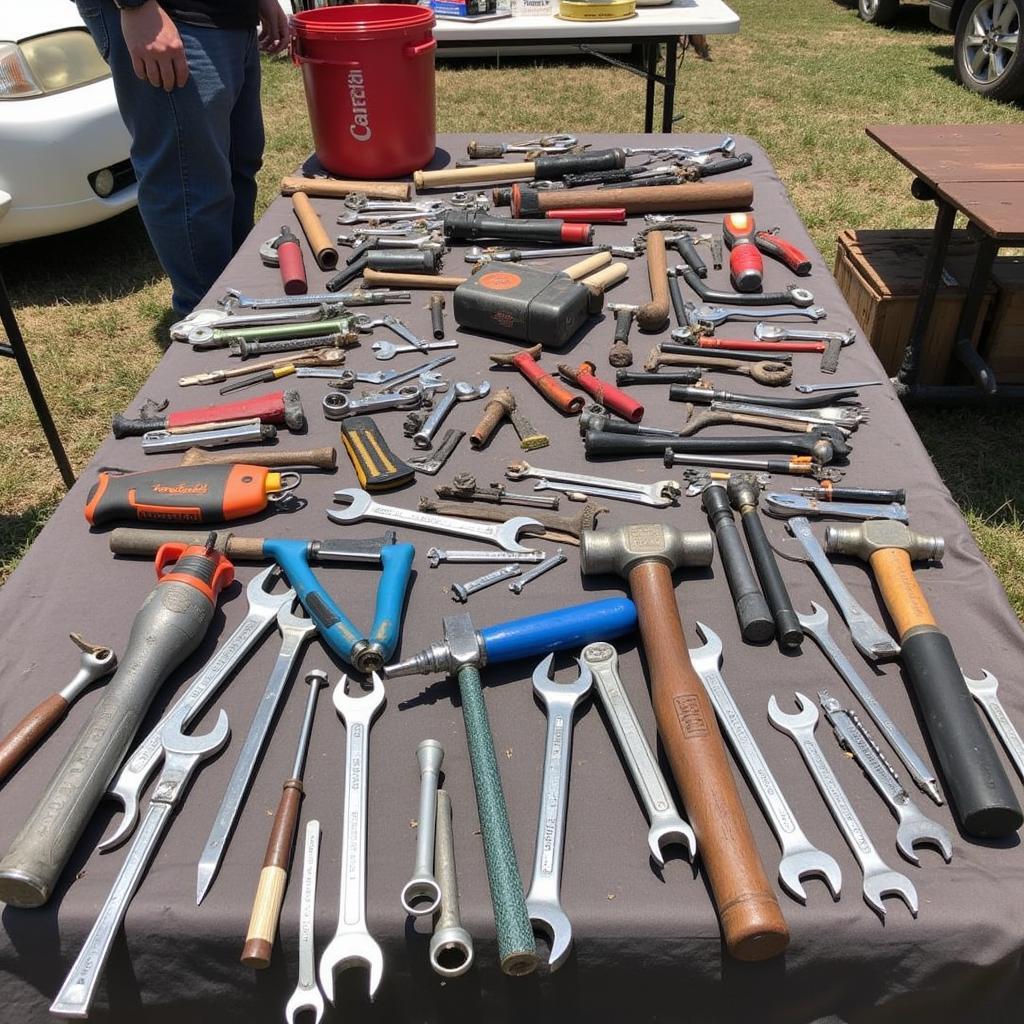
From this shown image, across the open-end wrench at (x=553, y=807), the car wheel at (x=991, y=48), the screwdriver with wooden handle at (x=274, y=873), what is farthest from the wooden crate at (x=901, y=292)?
the car wheel at (x=991, y=48)

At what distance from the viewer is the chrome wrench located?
1157mm

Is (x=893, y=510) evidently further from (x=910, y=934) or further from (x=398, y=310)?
(x=398, y=310)

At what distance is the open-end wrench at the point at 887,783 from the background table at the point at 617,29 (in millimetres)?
3860

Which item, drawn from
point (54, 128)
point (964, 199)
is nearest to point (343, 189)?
point (54, 128)

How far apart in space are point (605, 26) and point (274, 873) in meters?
4.34

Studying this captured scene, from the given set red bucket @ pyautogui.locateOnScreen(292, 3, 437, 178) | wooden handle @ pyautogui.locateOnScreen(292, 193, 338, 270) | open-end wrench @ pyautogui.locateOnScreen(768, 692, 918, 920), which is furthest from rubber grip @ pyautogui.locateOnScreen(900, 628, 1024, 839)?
red bucket @ pyautogui.locateOnScreen(292, 3, 437, 178)

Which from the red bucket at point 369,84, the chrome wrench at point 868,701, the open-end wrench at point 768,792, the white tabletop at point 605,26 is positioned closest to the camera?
the open-end wrench at point 768,792

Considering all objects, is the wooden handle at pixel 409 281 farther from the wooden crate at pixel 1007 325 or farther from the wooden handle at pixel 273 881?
the wooden crate at pixel 1007 325

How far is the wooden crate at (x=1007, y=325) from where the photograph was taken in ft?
11.5

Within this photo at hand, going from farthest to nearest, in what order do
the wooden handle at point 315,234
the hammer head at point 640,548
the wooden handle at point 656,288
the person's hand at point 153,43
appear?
the wooden handle at point 315,234 → the person's hand at point 153,43 → the wooden handle at point 656,288 → the hammer head at point 640,548

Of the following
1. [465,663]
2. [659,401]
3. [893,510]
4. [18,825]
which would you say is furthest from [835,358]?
[18,825]

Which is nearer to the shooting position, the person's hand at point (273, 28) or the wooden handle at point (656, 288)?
the wooden handle at point (656, 288)

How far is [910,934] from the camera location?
3.31 feet

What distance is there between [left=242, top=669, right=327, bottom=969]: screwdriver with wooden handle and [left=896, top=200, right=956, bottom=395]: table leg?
3.24 meters
